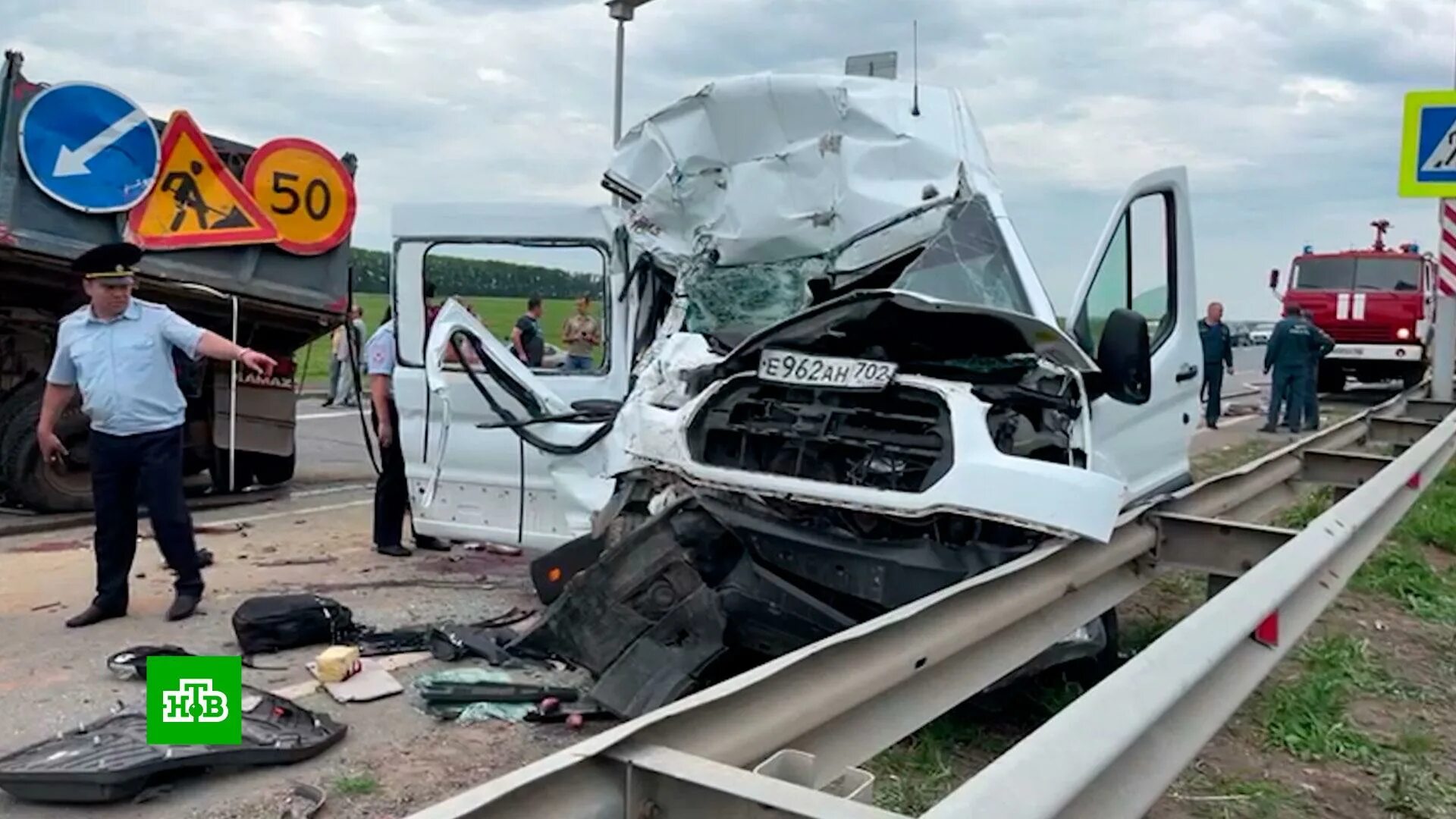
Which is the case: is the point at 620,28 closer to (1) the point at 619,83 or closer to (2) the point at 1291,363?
(1) the point at 619,83

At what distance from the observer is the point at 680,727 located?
1800 millimetres

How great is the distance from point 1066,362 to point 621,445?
1780mm

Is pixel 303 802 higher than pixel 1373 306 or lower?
lower

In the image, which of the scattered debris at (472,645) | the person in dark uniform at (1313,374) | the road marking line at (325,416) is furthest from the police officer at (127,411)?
the person in dark uniform at (1313,374)

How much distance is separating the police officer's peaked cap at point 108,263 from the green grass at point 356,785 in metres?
2.79

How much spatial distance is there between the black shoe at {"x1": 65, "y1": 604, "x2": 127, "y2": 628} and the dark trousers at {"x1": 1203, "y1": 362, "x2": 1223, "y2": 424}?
41.6 feet

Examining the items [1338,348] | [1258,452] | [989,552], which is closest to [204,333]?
[989,552]

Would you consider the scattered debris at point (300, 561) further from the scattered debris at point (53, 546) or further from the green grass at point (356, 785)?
the green grass at point (356, 785)

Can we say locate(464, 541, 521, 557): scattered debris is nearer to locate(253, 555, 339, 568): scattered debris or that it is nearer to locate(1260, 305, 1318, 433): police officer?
locate(253, 555, 339, 568): scattered debris

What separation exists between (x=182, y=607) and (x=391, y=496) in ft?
5.37

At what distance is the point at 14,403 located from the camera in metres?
8.45

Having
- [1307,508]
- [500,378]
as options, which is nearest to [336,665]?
[500,378]

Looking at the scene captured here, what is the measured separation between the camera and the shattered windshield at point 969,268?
182 inches

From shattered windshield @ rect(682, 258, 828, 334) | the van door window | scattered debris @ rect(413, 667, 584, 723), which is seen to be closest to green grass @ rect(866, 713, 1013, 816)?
scattered debris @ rect(413, 667, 584, 723)
